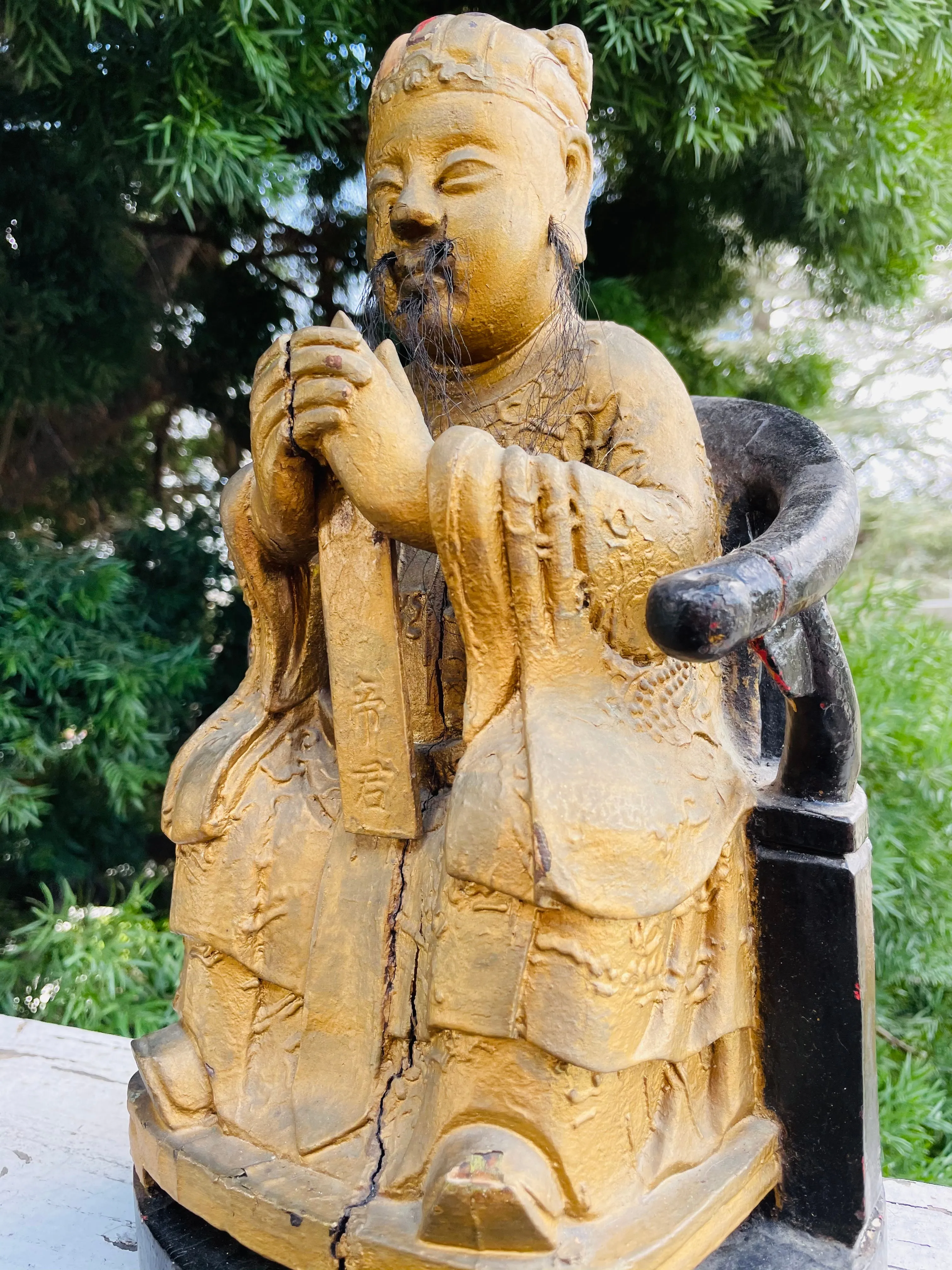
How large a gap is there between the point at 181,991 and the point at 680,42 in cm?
160

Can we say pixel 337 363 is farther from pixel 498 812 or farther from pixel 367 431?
pixel 498 812

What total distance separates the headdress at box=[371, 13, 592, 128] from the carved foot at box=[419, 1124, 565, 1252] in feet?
3.11

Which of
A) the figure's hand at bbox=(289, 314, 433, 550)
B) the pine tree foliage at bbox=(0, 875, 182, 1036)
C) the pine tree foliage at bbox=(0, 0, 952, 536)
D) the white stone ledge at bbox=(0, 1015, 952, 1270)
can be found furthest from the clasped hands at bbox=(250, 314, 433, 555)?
the pine tree foliage at bbox=(0, 875, 182, 1036)

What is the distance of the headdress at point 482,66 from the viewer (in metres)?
0.99

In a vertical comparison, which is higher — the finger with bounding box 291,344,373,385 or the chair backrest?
the finger with bounding box 291,344,373,385

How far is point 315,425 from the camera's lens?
88cm

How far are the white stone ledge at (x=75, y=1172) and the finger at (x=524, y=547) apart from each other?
2.92ft

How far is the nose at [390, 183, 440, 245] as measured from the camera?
961 mm

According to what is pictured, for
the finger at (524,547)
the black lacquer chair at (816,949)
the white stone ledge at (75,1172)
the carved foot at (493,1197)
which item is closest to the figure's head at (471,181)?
the finger at (524,547)

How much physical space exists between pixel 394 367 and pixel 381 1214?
0.72m

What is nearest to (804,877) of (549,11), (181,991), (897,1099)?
(181,991)

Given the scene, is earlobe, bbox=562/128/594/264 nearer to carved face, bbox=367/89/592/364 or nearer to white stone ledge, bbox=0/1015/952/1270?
carved face, bbox=367/89/592/364

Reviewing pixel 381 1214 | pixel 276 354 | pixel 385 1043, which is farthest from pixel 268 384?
pixel 381 1214

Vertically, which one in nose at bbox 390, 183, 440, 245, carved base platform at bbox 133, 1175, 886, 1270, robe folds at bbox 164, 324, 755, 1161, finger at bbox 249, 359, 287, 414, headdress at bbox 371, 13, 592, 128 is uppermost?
headdress at bbox 371, 13, 592, 128
